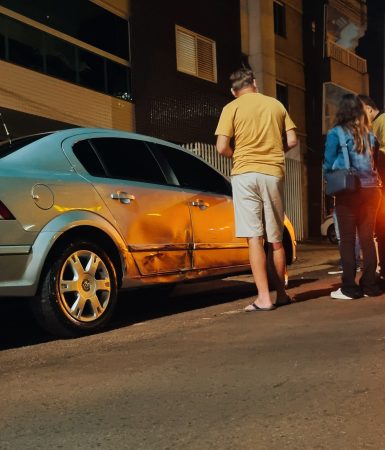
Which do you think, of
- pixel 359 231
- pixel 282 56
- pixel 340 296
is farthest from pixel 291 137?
pixel 282 56

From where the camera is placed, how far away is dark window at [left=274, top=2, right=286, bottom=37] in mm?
20500

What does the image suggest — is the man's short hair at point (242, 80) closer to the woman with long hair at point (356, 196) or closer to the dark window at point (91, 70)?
the woman with long hair at point (356, 196)

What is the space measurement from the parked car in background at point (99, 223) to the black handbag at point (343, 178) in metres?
1.06

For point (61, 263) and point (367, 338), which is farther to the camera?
point (61, 263)

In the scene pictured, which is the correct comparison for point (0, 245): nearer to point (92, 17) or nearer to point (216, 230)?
point (216, 230)

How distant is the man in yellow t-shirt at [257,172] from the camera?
5.07m

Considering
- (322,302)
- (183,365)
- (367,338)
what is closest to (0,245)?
(183,365)

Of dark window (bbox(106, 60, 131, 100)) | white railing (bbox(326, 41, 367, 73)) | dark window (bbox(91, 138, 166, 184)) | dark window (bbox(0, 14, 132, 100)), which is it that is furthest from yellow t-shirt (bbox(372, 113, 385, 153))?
white railing (bbox(326, 41, 367, 73))

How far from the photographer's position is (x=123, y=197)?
4.89 meters

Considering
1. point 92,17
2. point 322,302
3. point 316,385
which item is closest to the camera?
point 316,385

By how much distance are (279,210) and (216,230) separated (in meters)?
0.79

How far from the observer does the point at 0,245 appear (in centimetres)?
Answer: 401

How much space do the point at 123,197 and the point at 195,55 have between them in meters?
11.9

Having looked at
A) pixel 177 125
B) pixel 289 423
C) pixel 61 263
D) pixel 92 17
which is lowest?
pixel 289 423
